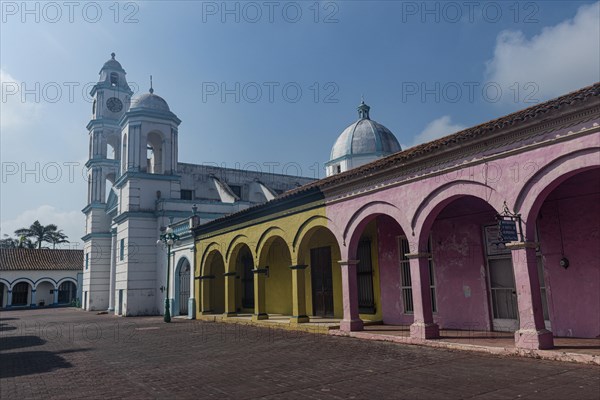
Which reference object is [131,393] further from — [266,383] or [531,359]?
[531,359]

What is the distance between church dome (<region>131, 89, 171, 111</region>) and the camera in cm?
2614

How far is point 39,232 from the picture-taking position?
61250 mm

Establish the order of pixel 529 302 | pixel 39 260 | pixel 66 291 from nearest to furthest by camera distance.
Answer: pixel 529 302, pixel 39 260, pixel 66 291

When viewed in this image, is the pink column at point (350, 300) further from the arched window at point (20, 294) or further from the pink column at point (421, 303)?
the arched window at point (20, 294)

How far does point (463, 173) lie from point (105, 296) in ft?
94.7

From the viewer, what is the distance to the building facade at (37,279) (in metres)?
43.8

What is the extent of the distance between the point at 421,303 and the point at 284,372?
3.90 meters

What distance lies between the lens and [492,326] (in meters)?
10.8

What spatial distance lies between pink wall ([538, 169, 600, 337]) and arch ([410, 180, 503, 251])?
5.56ft

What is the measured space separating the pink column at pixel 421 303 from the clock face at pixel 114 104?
29180 mm

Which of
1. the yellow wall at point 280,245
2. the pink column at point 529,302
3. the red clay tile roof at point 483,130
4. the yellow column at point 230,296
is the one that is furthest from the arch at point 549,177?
the yellow column at point 230,296

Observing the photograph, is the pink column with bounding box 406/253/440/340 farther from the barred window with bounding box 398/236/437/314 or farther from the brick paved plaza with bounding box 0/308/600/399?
the barred window with bounding box 398/236/437/314

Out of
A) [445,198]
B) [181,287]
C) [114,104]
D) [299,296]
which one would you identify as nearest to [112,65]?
[114,104]

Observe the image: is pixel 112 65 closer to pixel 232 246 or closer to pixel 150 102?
pixel 150 102
